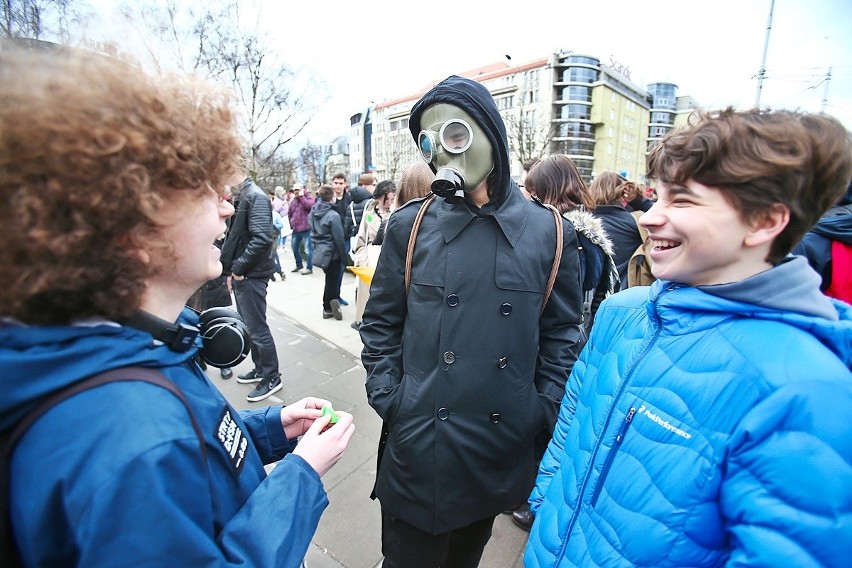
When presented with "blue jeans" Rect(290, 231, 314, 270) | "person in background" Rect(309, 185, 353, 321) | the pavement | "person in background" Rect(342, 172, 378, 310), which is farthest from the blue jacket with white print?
"blue jeans" Rect(290, 231, 314, 270)

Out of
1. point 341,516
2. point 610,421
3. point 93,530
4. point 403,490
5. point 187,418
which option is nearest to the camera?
point 93,530

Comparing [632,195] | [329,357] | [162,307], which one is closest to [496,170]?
[162,307]

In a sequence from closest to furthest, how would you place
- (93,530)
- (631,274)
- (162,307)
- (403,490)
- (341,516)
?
(93,530) → (162,307) → (403,490) → (341,516) → (631,274)

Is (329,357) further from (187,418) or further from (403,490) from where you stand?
(187,418)

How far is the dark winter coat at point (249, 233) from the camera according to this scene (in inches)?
151

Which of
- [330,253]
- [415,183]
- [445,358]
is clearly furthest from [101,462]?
[330,253]

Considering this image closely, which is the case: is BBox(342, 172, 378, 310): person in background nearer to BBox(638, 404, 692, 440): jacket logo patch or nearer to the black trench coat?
the black trench coat

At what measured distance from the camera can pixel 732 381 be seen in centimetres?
98

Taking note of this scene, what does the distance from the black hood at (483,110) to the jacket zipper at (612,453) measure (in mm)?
952

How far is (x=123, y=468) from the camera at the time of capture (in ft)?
2.20

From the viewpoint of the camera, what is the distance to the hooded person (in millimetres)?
1684

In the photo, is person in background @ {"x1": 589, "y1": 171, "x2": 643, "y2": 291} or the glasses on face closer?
the glasses on face

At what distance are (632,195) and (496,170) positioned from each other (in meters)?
2.88

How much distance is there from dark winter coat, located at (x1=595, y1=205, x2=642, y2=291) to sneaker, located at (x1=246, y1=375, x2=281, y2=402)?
3.27 meters
